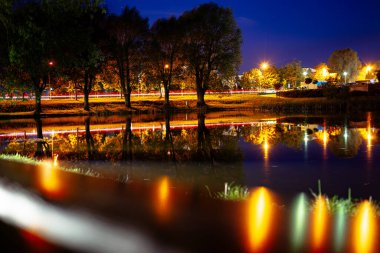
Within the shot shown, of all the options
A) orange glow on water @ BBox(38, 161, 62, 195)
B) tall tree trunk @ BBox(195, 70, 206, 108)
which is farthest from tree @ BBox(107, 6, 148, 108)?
orange glow on water @ BBox(38, 161, 62, 195)

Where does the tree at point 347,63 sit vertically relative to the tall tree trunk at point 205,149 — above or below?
above

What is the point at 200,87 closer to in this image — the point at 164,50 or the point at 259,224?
the point at 164,50

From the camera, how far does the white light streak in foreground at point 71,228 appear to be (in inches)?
266

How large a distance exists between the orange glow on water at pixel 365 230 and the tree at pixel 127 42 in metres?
63.2

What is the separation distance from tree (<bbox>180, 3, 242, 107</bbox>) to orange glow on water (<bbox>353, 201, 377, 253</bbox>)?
63.4 m

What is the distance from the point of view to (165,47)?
73500mm

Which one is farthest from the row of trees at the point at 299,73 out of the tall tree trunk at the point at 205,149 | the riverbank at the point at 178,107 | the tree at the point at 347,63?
the tall tree trunk at the point at 205,149

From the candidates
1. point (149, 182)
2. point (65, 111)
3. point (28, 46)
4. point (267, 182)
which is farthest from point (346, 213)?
point (65, 111)

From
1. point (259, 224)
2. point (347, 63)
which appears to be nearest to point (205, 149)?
point (259, 224)

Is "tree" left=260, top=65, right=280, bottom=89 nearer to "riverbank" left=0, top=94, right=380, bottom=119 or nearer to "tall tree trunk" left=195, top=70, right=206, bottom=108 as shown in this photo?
"riverbank" left=0, top=94, right=380, bottom=119

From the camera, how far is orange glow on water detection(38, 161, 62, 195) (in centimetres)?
1070

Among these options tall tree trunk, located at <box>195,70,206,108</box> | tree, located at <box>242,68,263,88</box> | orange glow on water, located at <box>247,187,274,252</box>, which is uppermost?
tree, located at <box>242,68,263,88</box>

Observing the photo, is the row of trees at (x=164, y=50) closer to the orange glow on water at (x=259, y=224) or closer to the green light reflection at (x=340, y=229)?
the orange glow on water at (x=259, y=224)

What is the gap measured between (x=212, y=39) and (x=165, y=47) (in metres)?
8.14
